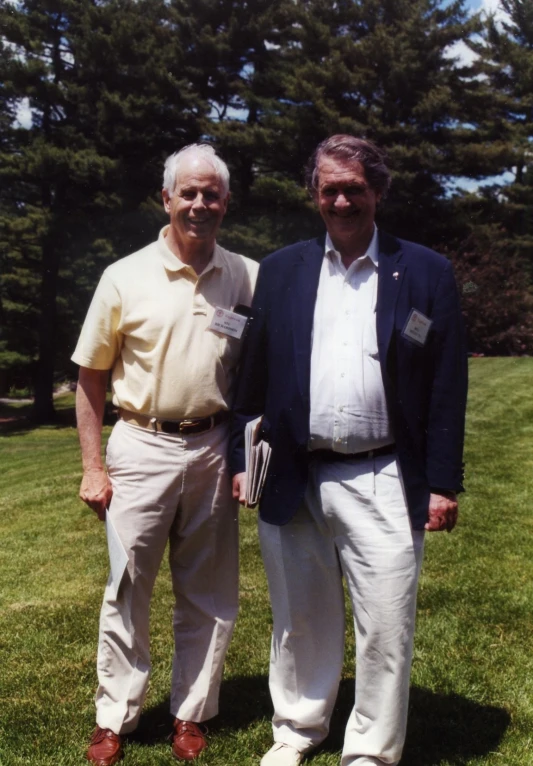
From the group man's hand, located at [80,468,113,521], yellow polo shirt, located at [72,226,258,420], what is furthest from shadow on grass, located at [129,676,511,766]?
yellow polo shirt, located at [72,226,258,420]

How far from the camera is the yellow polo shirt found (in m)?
2.90

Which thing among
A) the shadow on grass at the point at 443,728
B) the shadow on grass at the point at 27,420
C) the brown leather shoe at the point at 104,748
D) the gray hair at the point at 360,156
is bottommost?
the shadow on grass at the point at 27,420

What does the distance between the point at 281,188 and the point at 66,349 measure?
382 inches

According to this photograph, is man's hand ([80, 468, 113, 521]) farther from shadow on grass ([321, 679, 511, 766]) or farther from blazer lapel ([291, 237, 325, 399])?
shadow on grass ([321, 679, 511, 766])

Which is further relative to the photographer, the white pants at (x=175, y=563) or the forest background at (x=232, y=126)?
the forest background at (x=232, y=126)

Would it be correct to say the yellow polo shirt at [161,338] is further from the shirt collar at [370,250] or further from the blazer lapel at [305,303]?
the shirt collar at [370,250]

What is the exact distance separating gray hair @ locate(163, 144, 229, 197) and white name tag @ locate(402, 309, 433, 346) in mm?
891

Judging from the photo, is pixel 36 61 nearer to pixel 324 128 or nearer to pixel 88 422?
pixel 324 128

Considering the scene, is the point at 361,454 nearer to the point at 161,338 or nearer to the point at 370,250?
the point at 370,250

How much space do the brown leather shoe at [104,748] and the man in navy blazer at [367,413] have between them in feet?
2.90

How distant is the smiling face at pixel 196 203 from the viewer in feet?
9.52

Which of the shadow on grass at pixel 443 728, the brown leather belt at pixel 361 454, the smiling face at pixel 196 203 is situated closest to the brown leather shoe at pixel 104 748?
the shadow on grass at pixel 443 728

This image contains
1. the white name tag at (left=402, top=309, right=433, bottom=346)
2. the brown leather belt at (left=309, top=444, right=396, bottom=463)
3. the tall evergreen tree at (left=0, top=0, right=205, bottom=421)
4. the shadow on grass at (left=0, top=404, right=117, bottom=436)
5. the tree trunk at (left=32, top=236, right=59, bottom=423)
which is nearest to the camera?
the white name tag at (left=402, top=309, right=433, bottom=346)

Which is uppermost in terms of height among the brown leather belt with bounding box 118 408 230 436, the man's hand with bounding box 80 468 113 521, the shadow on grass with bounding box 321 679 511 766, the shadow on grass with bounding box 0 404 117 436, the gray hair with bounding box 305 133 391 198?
the gray hair with bounding box 305 133 391 198
